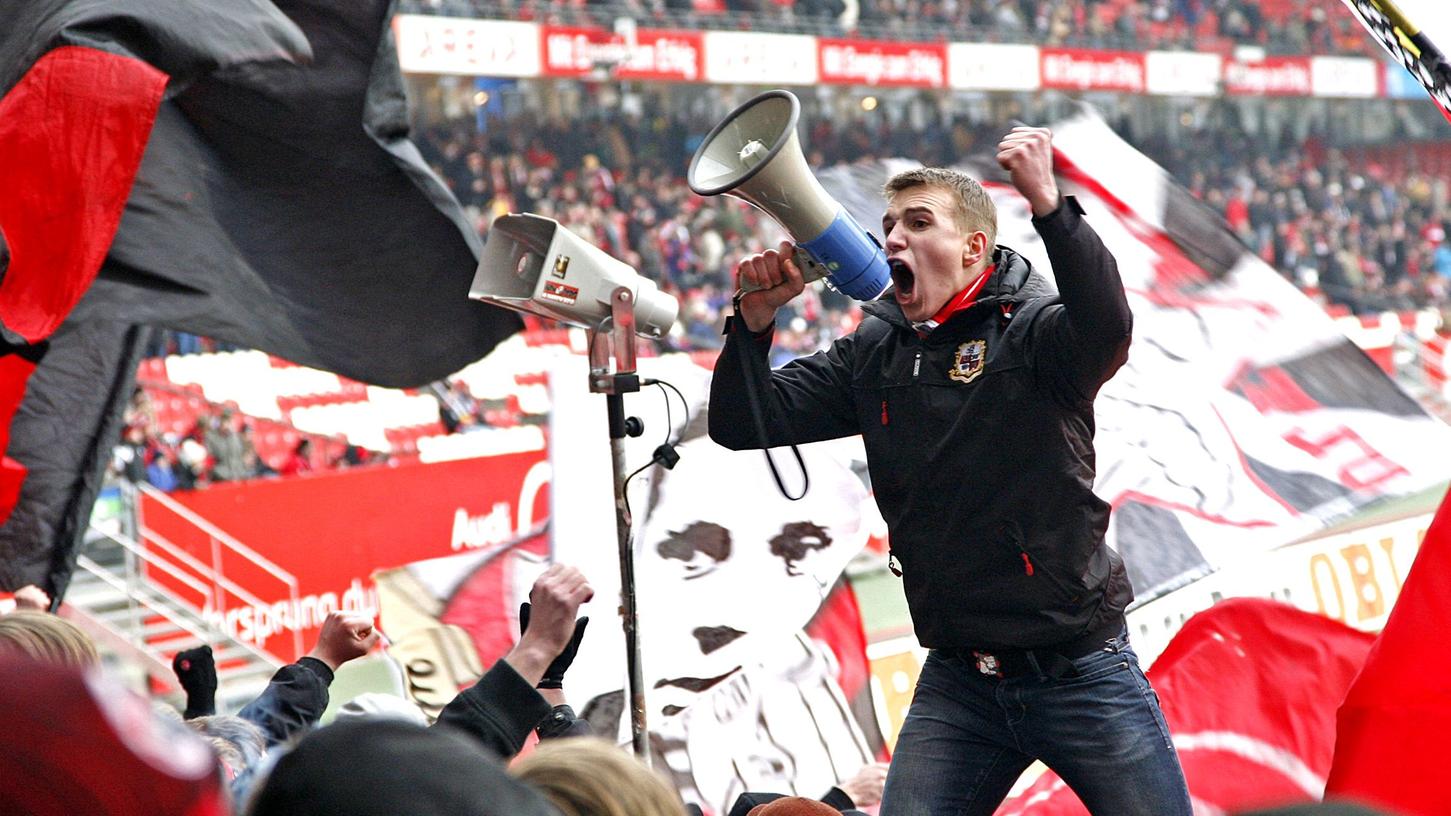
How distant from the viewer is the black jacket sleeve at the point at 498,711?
194cm

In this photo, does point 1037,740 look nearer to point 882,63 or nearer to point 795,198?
point 795,198

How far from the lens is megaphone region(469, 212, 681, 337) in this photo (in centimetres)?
317

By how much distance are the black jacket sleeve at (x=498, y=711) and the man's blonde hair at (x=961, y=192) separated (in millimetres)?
1180

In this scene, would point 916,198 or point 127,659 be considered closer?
point 916,198

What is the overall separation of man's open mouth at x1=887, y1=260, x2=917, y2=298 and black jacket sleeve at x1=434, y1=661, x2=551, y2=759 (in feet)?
3.46

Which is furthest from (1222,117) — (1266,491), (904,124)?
(1266,491)

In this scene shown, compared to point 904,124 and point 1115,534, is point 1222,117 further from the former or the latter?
point 1115,534

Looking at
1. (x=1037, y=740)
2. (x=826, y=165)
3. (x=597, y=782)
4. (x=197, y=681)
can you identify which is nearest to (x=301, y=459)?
(x=197, y=681)

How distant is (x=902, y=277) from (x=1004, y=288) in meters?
0.17

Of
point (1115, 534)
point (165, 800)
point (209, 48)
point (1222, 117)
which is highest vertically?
point (209, 48)

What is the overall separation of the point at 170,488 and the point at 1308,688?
10.1 meters

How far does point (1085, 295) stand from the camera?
2.44 metres

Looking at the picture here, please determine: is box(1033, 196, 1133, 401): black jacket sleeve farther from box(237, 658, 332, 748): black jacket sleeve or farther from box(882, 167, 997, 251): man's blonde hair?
box(237, 658, 332, 748): black jacket sleeve

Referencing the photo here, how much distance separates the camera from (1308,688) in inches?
145
